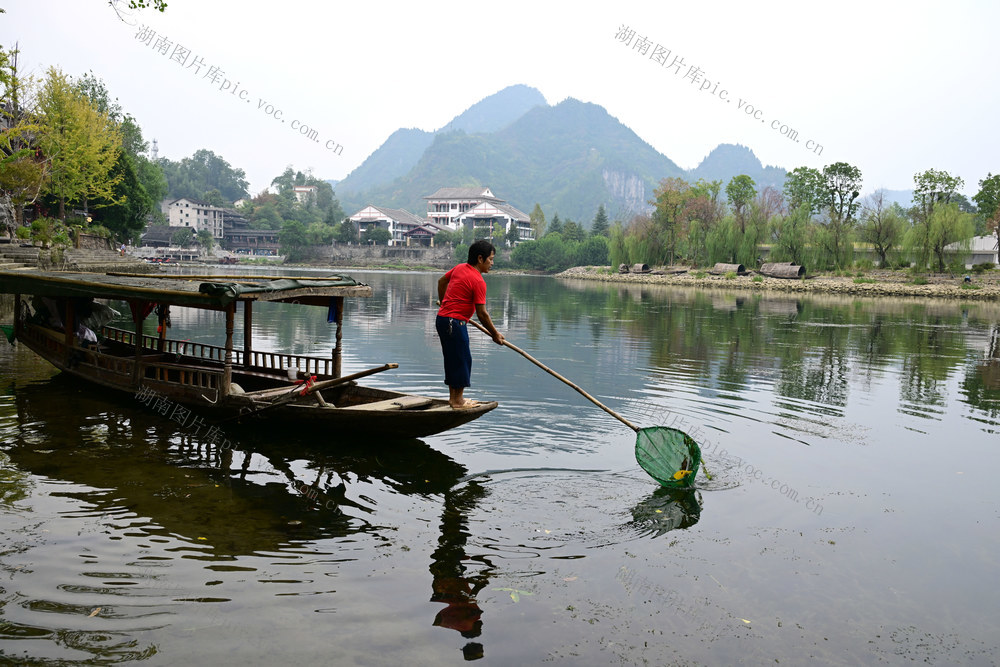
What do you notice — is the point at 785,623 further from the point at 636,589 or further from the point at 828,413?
the point at 828,413

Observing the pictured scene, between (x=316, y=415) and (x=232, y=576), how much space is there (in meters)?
2.97

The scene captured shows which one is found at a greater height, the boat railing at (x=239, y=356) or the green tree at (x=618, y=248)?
the green tree at (x=618, y=248)

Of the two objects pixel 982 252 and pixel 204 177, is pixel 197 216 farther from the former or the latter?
pixel 982 252

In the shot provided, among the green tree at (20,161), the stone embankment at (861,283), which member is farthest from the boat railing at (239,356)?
the stone embankment at (861,283)

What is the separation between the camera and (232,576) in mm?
4902

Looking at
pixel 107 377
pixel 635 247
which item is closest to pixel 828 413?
pixel 107 377

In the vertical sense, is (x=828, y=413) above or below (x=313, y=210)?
below

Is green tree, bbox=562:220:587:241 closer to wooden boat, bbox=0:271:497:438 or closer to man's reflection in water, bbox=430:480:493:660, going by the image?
wooden boat, bbox=0:271:497:438

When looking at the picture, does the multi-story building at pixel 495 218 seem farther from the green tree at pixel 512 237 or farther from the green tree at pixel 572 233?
the green tree at pixel 572 233

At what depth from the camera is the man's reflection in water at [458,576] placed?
4430mm

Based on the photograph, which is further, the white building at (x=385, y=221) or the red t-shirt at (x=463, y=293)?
the white building at (x=385, y=221)

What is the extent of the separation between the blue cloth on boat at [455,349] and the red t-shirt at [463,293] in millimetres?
90

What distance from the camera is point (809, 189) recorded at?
67.2 m

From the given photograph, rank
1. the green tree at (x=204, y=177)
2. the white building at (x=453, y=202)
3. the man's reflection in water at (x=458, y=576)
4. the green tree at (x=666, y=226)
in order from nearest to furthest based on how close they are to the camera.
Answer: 1. the man's reflection in water at (x=458, y=576)
2. the green tree at (x=666, y=226)
3. the white building at (x=453, y=202)
4. the green tree at (x=204, y=177)
